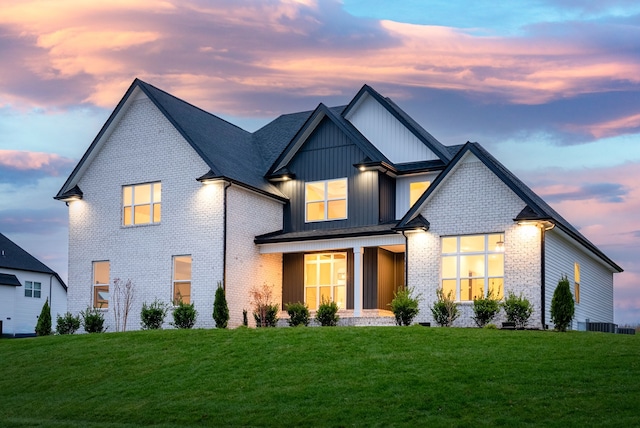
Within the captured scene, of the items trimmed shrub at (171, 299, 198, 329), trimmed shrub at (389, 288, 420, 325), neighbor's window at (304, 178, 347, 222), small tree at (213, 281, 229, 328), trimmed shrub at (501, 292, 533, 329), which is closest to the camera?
trimmed shrub at (501, 292, 533, 329)

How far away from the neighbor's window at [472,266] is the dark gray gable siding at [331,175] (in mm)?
4539

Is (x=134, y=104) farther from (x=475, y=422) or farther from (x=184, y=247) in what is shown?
(x=475, y=422)

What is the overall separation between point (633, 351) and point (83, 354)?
599 inches

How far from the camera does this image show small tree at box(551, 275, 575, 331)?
24.4m

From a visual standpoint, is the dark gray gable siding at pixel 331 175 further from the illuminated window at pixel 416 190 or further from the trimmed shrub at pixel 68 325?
the trimmed shrub at pixel 68 325

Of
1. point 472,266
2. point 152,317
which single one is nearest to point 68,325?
point 152,317

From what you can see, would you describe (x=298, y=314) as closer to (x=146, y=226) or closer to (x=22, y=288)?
(x=146, y=226)

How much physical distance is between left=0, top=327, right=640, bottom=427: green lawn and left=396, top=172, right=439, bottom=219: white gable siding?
938cm

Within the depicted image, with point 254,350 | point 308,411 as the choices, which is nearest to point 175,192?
point 254,350

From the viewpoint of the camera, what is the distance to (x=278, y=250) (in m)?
32.2

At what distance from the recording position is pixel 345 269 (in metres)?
32.6

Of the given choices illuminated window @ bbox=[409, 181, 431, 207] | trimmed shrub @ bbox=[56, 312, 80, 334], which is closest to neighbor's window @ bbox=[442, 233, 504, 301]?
illuminated window @ bbox=[409, 181, 431, 207]

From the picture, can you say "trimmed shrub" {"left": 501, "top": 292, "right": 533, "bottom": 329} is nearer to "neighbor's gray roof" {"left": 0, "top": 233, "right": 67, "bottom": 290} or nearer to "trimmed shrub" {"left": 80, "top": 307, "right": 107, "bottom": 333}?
"trimmed shrub" {"left": 80, "top": 307, "right": 107, "bottom": 333}

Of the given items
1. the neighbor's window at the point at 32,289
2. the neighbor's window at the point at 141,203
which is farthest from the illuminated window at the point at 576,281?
the neighbor's window at the point at 32,289
